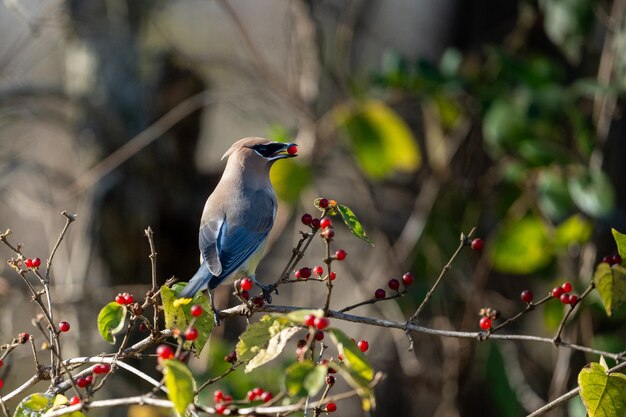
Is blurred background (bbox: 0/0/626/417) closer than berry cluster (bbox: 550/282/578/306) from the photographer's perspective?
No

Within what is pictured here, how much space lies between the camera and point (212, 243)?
3631mm

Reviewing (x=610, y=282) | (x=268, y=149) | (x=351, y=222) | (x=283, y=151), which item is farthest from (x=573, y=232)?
(x=351, y=222)

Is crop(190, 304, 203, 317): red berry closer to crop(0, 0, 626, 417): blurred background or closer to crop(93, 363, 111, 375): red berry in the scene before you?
crop(93, 363, 111, 375): red berry

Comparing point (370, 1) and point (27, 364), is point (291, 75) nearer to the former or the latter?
point (370, 1)

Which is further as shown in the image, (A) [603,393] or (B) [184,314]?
(B) [184,314]

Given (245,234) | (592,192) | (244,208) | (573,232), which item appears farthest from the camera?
(573,232)

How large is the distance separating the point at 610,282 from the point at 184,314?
1.15 metres

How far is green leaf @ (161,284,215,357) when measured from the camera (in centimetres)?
244

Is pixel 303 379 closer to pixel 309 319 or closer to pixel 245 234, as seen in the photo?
pixel 309 319

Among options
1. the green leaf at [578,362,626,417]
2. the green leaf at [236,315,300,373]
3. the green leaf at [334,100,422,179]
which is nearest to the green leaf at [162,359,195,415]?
the green leaf at [236,315,300,373]

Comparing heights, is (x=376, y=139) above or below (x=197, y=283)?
above

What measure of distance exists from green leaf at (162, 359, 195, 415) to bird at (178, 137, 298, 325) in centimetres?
163

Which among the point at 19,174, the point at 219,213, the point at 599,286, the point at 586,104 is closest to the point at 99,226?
the point at 19,174

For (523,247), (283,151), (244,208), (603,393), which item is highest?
(283,151)
